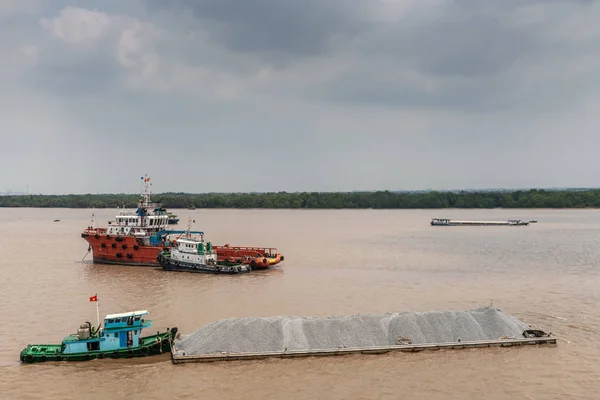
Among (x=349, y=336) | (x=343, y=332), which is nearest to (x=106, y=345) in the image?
(x=343, y=332)

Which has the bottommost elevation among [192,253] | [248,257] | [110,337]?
[110,337]

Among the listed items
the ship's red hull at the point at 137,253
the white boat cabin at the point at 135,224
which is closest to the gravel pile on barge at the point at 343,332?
the ship's red hull at the point at 137,253

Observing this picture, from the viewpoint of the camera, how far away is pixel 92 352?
25.1 meters

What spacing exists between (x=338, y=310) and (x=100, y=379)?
54.2 feet

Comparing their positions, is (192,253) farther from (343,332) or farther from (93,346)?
(343,332)

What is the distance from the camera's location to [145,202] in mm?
59250

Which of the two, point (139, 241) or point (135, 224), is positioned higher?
point (135, 224)

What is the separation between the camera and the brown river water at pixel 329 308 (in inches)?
872

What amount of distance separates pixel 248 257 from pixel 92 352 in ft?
99.7

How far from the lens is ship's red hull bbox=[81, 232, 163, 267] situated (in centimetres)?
5641

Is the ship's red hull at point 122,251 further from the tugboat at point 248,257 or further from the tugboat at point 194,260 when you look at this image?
the tugboat at point 248,257

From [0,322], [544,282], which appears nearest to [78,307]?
[0,322]

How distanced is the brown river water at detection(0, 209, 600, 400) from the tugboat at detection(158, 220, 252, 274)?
1.25 meters

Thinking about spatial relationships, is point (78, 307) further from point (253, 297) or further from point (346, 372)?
point (346, 372)
